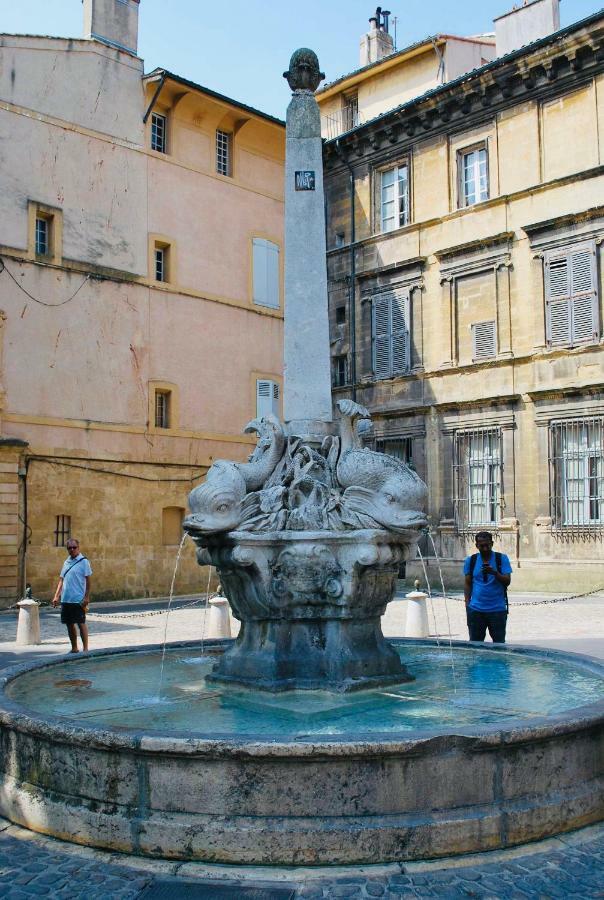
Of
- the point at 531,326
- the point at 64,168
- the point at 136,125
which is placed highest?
the point at 136,125

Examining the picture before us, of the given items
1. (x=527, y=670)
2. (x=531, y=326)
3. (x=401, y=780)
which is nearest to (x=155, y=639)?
(x=527, y=670)

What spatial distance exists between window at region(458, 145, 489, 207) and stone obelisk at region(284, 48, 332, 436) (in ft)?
57.4

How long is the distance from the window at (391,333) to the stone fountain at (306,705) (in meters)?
17.6

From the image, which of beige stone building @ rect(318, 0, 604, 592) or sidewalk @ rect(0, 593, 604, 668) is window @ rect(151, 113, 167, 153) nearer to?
beige stone building @ rect(318, 0, 604, 592)

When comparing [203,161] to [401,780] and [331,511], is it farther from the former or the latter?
[401,780]

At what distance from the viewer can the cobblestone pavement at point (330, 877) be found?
12.9 ft

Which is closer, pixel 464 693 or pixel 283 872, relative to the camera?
pixel 283 872

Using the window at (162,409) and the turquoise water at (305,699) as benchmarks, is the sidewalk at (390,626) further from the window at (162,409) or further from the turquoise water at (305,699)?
the window at (162,409)

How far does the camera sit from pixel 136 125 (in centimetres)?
2383

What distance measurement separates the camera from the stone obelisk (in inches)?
280

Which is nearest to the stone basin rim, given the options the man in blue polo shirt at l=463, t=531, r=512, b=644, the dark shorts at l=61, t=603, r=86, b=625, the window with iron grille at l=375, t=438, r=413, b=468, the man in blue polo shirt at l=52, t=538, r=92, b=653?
the man in blue polo shirt at l=463, t=531, r=512, b=644

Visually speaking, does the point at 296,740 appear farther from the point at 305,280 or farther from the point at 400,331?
the point at 400,331

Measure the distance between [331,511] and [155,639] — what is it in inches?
330

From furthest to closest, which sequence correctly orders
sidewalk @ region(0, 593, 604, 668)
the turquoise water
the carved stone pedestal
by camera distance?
1. sidewalk @ region(0, 593, 604, 668)
2. the carved stone pedestal
3. the turquoise water
